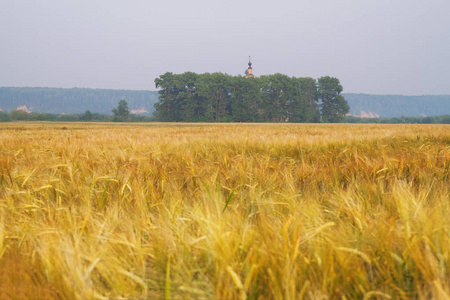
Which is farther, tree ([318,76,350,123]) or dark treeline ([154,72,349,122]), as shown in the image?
tree ([318,76,350,123])

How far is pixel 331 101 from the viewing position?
65.4 metres

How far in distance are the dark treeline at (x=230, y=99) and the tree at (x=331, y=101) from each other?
97 cm

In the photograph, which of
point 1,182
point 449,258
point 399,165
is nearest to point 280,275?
point 449,258

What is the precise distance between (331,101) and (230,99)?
25.9m

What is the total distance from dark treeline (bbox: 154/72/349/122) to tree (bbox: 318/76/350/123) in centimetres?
97

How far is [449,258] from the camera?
680 mm

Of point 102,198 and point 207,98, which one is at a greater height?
point 207,98

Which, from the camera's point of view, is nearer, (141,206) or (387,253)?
(387,253)

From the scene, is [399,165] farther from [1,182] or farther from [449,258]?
[1,182]

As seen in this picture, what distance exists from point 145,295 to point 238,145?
10.5 ft

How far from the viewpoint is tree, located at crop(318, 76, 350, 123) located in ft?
209

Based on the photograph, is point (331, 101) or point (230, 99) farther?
point (331, 101)

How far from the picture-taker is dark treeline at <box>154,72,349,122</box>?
186ft

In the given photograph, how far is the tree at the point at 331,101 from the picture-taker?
63656mm
